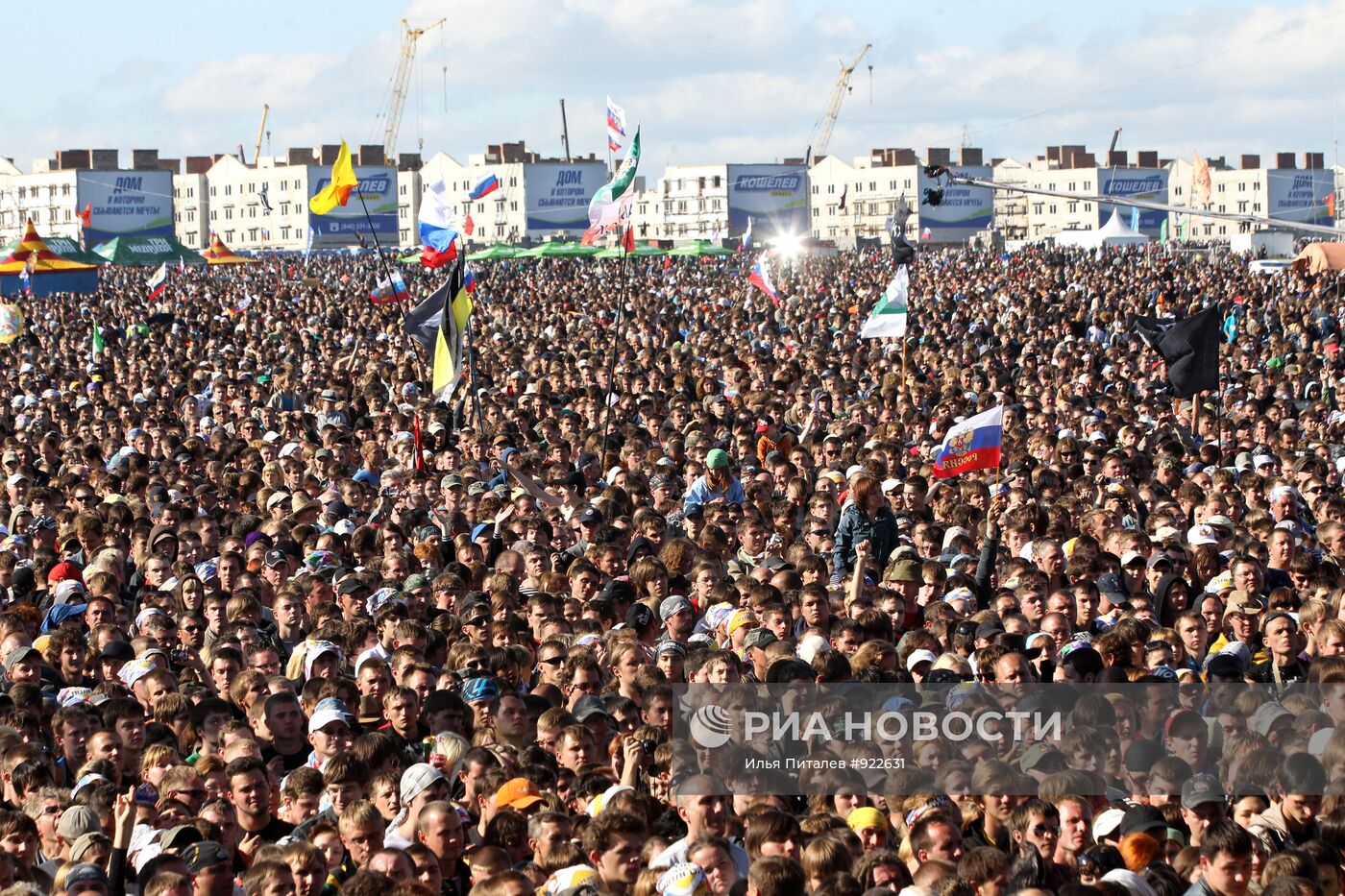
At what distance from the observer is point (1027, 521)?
36.7ft

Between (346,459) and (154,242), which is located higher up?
(154,242)

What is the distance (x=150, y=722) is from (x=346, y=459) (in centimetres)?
805

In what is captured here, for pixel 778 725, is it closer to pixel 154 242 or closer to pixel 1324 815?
pixel 1324 815

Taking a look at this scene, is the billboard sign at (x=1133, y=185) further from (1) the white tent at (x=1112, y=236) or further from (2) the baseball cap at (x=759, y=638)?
(2) the baseball cap at (x=759, y=638)

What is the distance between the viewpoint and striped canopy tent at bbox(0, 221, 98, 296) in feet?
155

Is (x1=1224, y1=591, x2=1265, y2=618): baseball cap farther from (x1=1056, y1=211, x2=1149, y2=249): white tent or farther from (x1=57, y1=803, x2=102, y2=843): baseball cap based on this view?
(x1=1056, y1=211, x2=1149, y2=249): white tent

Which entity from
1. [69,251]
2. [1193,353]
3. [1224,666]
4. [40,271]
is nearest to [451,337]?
[1193,353]

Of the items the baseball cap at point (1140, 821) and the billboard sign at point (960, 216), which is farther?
the billboard sign at point (960, 216)

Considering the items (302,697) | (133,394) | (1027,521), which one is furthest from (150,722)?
(133,394)

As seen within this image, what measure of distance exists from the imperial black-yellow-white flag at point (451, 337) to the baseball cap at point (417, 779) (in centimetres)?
980

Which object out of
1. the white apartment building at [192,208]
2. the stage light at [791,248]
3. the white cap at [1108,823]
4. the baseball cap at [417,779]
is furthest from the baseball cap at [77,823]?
the white apartment building at [192,208]

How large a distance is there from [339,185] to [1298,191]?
11434 centimetres

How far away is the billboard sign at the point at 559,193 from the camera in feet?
324

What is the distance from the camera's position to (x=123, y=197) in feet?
324
